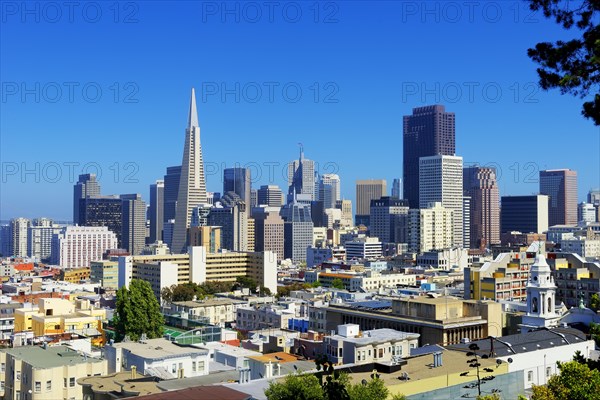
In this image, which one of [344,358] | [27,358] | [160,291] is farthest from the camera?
[160,291]

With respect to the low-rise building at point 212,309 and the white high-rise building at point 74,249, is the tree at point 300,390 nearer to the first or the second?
the low-rise building at point 212,309

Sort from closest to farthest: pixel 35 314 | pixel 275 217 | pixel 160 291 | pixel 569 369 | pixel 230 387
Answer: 1. pixel 569 369
2. pixel 230 387
3. pixel 35 314
4. pixel 160 291
5. pixel 275 217

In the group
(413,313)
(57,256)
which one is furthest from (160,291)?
(57,256)

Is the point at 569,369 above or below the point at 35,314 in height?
above

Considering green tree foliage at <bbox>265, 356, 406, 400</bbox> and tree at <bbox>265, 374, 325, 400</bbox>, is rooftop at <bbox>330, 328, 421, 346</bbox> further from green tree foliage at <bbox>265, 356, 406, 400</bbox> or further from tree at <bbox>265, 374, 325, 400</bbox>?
tree at <bbox>265, 374, 325, 400</bbox>

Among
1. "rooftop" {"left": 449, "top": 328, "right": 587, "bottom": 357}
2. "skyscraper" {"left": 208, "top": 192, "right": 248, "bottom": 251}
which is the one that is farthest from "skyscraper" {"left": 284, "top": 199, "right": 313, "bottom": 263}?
"rooftop" {"left": 449, "top": 328, "right": 587, "bottom": 357}

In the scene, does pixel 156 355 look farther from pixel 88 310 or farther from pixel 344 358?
pixel 88 310

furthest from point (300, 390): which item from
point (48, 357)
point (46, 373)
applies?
point (48, 357)
